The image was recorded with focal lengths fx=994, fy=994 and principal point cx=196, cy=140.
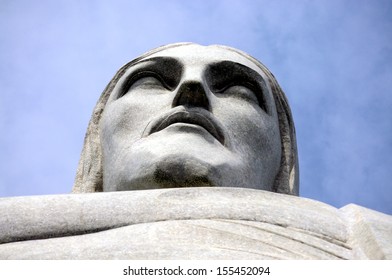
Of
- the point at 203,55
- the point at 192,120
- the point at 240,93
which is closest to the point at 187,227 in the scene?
the point at 192,120

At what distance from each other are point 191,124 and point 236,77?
127cm

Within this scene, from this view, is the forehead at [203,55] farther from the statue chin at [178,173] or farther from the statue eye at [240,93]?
the statue chin at [178,173]

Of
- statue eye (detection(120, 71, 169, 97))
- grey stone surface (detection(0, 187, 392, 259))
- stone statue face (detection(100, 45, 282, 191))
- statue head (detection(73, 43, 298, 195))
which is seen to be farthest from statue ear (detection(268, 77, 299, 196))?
grey stone surface (detection(0, 187, 392, 259))

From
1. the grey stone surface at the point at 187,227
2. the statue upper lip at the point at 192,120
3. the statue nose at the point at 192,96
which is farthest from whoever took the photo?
the statue nose at the point at 192,96

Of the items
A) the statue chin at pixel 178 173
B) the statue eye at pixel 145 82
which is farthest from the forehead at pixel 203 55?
the statue chin at pixel 178 173

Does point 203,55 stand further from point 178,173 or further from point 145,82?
point 178,173

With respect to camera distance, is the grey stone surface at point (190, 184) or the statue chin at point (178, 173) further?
the statue chin at point (178, 173)

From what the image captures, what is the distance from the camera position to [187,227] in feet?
19.4

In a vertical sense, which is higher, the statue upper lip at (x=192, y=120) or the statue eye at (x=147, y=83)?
the statue eye at (x=147, y=83)

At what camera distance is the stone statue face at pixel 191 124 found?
25.6 ft

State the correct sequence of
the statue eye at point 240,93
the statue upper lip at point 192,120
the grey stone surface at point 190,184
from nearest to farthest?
A: the grey stone surface at point 190,184 < the statue upper lip at point 192,120 < the statue eye at point 240,93

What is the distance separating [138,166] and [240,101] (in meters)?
1.59

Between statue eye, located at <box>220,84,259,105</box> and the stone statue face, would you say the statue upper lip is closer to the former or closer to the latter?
the stone statue face
